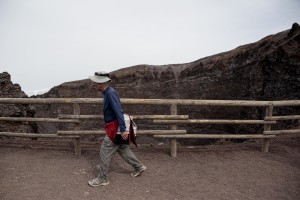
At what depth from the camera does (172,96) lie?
50.4 ft

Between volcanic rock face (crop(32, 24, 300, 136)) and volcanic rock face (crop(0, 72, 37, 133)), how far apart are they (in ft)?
19.6

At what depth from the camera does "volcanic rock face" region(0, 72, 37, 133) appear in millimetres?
8252

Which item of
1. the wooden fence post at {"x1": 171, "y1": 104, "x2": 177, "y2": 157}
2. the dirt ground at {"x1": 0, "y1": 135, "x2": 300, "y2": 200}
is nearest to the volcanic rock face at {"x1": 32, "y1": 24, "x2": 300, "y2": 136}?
the dirt ground at {"x1": 0, "y1": 135, "x2": 300, "y2": 200}

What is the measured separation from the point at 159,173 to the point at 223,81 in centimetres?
889

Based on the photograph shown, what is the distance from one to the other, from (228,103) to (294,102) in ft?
5.03

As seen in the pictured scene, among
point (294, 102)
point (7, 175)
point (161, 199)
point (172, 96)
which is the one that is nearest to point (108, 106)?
point (161, 199)

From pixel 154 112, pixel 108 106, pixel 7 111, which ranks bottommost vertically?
pixel 154 112

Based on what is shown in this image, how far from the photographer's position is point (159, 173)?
4988 mm

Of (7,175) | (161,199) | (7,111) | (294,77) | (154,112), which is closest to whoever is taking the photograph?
(161,199)

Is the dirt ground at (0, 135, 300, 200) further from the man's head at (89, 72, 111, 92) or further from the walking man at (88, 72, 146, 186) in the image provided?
the man's head at (89, 72, 111, 92)

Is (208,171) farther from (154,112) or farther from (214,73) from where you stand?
(154,112)

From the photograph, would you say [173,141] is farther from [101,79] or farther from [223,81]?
[223,81]

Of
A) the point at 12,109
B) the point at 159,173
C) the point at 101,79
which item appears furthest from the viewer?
the point at 12,109

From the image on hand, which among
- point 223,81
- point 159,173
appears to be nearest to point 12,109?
point 159,173
